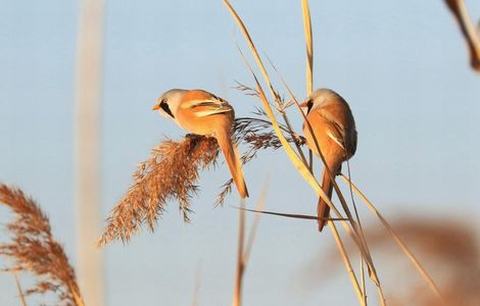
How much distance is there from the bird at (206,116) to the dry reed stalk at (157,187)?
0.18 m

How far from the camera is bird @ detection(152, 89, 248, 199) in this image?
324 cm

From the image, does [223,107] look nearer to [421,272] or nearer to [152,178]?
[152,178]

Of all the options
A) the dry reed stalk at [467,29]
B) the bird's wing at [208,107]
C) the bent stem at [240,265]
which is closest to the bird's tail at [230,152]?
the bird's wing at [208,107]

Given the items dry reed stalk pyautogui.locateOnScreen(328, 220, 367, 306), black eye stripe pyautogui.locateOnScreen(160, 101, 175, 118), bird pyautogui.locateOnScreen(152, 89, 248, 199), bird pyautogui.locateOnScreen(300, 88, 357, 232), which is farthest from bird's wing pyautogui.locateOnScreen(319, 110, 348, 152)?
black eye stripe pyautogui.locateOnScreen(160, 101, 175, 118)

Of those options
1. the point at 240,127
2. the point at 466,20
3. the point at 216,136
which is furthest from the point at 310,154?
the point at 466,20

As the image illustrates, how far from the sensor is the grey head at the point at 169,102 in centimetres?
527

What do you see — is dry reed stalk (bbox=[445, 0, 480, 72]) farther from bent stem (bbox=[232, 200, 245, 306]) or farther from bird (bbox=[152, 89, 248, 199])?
bird (bbox=[152, 89, 248, 199])

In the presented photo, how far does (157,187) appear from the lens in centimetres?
259

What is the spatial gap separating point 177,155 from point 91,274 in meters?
0.96

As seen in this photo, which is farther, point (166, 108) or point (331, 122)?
point (166, 108)

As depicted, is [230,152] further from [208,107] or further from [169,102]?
[169,102]

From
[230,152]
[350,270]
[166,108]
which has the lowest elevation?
[350,270]

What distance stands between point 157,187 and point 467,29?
1.96 m

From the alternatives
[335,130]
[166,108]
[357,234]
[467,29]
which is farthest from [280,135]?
[166,108]
